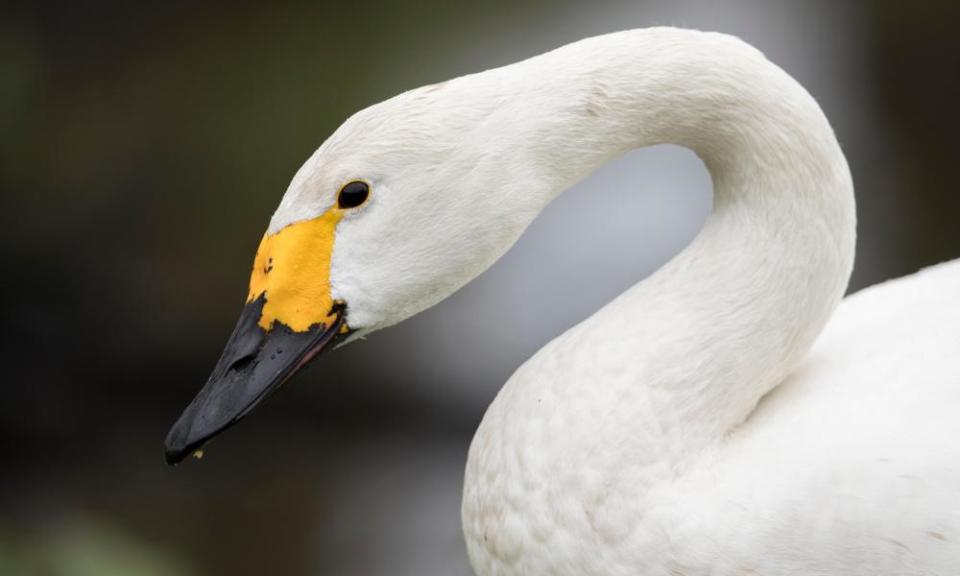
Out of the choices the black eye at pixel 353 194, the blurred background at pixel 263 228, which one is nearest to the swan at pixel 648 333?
the black eye at pixel 353 194

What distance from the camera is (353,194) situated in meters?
1.44

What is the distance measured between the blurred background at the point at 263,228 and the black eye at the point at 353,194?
1.55 meters

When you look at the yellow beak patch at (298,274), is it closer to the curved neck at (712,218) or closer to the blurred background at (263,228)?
the curved neck at (712,218)

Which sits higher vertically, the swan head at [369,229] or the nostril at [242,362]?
the swan head at [369,229]

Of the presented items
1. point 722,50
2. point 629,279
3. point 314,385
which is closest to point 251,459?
point 314,385

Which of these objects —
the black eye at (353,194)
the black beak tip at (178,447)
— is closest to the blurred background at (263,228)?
the black beak tip at (178,447)

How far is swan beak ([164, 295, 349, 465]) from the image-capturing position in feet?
4.82

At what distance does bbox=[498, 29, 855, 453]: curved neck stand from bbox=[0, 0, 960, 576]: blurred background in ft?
4.78

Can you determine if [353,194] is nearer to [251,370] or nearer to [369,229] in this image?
[369,229]

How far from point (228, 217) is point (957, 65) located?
208 centimetres

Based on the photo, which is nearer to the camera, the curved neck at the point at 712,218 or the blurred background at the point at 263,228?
the curved neck at the point at 712,218

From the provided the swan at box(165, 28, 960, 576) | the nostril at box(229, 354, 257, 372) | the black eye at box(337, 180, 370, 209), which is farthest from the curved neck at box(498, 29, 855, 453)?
the nostril at box(229, 354, 257, 372)

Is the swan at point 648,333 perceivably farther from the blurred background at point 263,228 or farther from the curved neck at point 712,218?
the blurred background at point 263,228

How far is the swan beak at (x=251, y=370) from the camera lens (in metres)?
1.47
